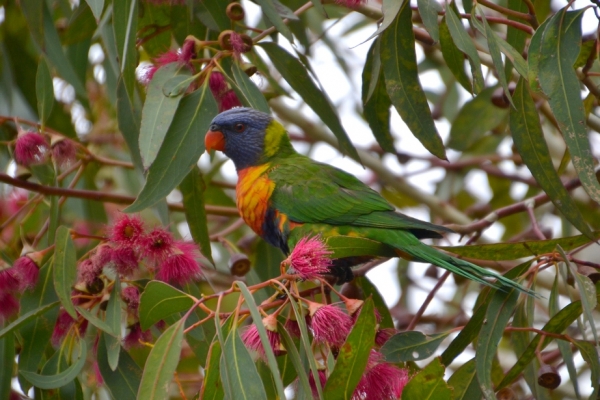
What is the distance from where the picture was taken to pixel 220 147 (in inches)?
96.8

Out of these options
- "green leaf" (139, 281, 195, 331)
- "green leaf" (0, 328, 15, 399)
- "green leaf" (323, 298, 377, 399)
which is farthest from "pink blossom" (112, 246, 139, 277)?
"green leaf" (323, 298, 377, 399)

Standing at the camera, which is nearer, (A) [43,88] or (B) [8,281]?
(B) [8,281]

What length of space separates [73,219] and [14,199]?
42 cm

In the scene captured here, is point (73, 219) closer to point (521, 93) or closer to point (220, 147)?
point (220, 147)

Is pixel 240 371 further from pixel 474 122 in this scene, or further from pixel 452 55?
pixel 474 122

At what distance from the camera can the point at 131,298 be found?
1.67 m

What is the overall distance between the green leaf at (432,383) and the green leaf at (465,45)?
1.96 feet

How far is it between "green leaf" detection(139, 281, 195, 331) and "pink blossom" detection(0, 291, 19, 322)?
400 millimetres

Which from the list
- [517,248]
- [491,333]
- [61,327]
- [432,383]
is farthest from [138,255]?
[517,248]

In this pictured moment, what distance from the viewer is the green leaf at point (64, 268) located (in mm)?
1530

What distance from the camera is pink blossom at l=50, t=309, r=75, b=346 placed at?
1.70 m

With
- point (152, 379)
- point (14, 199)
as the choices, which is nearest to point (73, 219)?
point (14, 199)

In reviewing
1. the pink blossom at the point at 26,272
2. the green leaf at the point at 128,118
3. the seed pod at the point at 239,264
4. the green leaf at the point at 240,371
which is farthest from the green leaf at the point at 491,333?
the pink blossom at the point at 26,272

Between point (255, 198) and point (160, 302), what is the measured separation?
2.61 feet
